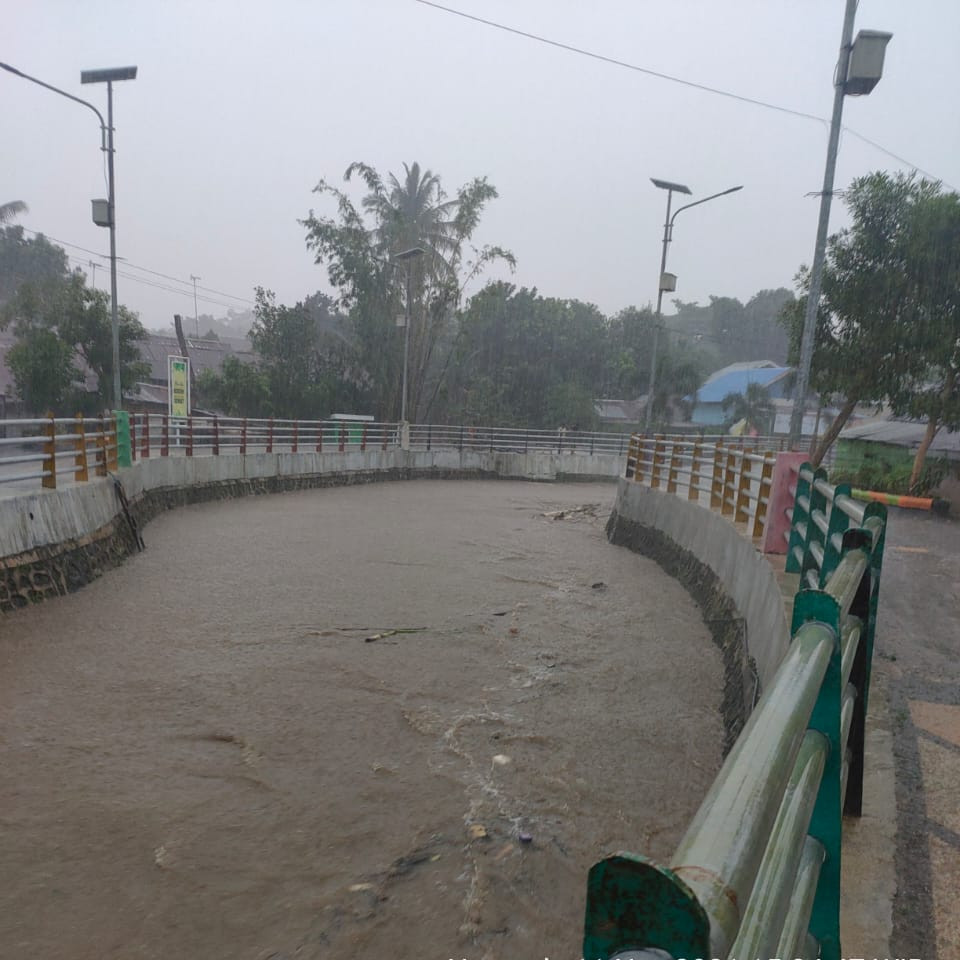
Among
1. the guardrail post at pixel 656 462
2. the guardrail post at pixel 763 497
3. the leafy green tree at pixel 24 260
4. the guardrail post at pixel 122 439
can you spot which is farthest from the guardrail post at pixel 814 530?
the leafy green tree at pixel 24 260

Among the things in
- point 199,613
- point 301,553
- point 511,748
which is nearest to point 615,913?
point 511,748

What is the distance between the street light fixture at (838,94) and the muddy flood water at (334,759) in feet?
12.3

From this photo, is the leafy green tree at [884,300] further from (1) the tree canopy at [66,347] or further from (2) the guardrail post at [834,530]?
(1) the tree canopy at [66,347]

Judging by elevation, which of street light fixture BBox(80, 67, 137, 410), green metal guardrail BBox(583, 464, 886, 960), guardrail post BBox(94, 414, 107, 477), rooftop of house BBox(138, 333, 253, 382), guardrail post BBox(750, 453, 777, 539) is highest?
street light fixture BBox(80, 67, 137, 410)

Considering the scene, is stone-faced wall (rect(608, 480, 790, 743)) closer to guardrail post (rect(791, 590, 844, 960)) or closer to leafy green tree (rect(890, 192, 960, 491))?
guardrail post (rect(791, 590, 844, 960))

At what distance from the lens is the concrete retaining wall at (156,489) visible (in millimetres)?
7832

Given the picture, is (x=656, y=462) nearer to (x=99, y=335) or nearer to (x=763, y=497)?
(x=763, y=497)

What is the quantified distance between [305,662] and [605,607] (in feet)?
12.4

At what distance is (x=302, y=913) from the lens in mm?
3668

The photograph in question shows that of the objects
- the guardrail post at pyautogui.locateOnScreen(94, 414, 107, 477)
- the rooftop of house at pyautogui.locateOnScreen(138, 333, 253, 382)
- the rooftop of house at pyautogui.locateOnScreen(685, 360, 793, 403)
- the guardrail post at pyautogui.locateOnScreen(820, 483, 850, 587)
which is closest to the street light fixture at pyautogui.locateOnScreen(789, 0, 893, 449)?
Answer: the guardrail post at pyautogui.locateOnScreen(820, 483, 850, 587)

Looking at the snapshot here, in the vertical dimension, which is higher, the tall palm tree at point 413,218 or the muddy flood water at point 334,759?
the tall palm tree at point 413,218

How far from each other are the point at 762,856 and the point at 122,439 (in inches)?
522

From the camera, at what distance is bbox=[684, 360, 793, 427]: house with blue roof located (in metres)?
57.1

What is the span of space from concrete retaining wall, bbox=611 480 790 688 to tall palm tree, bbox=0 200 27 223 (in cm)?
3909
